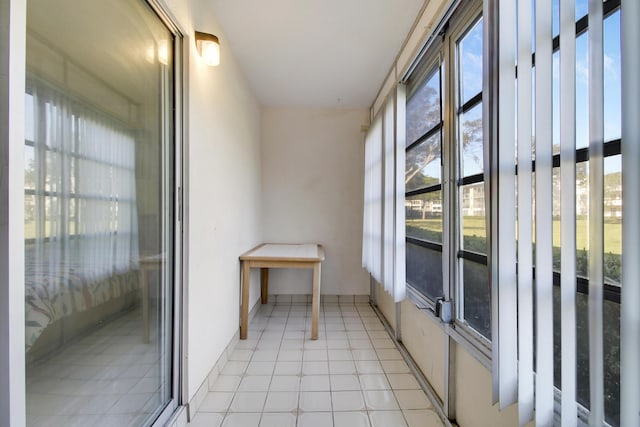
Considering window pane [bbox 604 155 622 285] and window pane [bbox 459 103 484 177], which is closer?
window pane [bbox 604 155 622 285]

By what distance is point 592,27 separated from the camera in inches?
23.9

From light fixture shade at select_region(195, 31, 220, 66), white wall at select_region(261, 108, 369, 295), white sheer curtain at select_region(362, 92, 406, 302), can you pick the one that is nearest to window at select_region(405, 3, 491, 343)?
white sheer curtain at select_region(362, 92, 406, 302)

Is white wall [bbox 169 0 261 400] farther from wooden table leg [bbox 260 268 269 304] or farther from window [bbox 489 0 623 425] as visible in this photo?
window [bbox 489 0 623 425]

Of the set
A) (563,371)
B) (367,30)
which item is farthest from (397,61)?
(563,371)

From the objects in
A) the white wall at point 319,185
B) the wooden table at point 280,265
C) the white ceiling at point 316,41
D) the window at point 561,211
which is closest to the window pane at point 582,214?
the window at point 561,211

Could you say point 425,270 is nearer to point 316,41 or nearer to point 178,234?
point 178,234

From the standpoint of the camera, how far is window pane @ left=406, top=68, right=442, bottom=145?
180cm

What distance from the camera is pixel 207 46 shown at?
1.58 metres

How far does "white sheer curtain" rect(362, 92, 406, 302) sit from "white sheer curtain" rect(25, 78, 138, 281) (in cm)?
163

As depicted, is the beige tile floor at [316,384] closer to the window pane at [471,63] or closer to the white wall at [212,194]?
the white wall at [212,194]

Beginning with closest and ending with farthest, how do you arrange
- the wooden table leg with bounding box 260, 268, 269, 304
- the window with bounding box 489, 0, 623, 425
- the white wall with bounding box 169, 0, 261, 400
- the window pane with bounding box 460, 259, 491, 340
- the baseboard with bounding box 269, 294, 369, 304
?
the window with bounding box 489, 0, 623, 425
the window pane with bounding box 460, 259, 491, 340
the white wall with bounding box 169, 0, 261, 400
the wooden table leg with bounding box 260, 268, 269, 304
the baseboard with bounding box 269, 294, 369, 304

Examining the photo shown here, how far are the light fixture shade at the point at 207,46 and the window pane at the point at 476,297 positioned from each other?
72.0 inches

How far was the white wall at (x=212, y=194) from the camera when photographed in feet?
5.00

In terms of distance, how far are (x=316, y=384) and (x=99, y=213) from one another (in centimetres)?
Answer: 162
